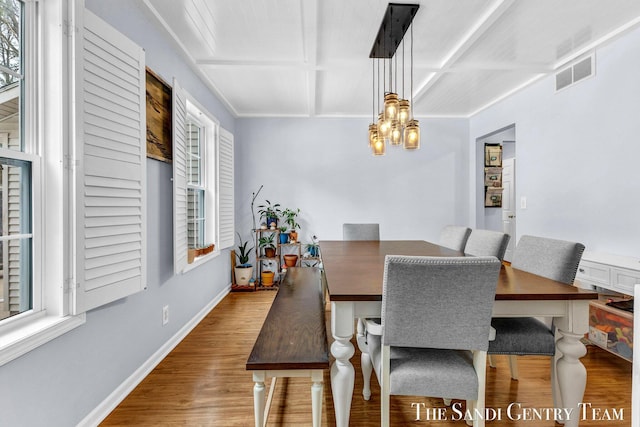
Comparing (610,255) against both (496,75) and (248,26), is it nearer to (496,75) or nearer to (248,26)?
(496,75)

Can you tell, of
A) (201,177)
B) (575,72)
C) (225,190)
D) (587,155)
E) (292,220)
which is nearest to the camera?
(587,155)

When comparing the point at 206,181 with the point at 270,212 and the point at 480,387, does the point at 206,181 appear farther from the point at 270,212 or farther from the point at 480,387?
the point at 480,387

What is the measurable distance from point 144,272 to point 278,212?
108 inches

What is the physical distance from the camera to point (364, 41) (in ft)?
8.67

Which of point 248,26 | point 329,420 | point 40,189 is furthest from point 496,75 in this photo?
point 40,189

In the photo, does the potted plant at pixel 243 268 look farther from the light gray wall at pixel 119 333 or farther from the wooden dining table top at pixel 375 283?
the wooden dining table top at pixel 375 283

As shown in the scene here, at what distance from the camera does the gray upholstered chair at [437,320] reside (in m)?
1.27

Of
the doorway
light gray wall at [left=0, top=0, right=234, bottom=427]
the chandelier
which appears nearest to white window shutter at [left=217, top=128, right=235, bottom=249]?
light gray wall at [left=0, top=0, right=234, bottom=427]

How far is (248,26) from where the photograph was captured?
2420 mm

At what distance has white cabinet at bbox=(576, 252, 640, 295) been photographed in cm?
218

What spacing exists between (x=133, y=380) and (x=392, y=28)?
3.00 m

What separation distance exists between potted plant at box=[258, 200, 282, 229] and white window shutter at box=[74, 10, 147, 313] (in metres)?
2.56

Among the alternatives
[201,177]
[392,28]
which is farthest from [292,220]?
[392,28]

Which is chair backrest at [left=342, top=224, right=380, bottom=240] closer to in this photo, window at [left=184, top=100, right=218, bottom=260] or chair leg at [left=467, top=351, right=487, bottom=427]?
window at [left=184, top=100, right=218, bottom=260]
